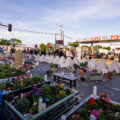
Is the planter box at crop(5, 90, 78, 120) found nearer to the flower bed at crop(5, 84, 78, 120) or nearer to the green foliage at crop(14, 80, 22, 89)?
the flower bed at crop(5, 84, 78, 120)

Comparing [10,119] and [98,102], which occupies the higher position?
[98,102]

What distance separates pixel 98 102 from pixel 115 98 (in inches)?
91.0

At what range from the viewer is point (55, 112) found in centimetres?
286

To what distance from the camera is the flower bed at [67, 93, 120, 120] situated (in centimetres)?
238

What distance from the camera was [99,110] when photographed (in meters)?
2.61

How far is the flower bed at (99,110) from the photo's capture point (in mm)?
2377

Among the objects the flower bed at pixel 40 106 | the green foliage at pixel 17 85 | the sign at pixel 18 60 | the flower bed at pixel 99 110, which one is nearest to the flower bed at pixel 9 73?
the sign at pixel 18 60

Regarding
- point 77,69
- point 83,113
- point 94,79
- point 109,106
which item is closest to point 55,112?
point 83,113

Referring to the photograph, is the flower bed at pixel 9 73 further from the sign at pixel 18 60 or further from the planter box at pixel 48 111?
the planter box at pixel 48 111

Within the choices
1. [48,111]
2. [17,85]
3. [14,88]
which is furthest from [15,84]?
[48,111]

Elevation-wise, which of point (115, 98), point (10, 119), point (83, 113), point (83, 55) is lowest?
point (115, 98)

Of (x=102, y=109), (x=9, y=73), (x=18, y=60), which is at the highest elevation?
(x=18, y=60)

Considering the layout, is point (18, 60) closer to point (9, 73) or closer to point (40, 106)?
point (9, 73)

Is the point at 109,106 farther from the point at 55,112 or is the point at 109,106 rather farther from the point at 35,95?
the point at 35,95
